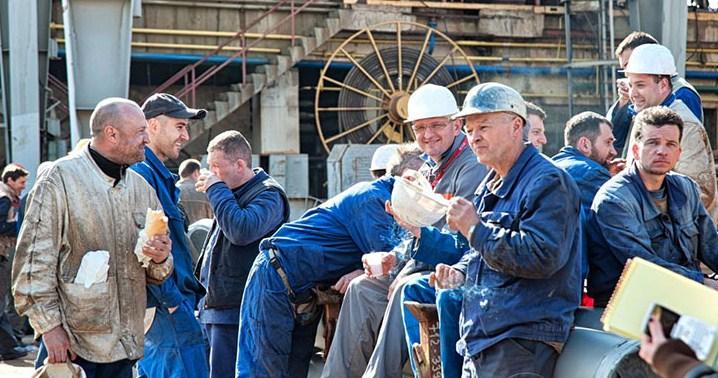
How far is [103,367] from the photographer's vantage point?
18.5 ft

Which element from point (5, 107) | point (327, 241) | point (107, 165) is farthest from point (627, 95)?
point (5, 107)

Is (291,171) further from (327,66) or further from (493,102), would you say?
(493,102)

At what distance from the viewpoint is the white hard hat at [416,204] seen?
17.4 feet

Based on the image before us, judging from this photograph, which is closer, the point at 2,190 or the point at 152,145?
the point at 152,145

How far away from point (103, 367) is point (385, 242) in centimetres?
174

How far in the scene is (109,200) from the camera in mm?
5691

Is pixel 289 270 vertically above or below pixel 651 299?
below

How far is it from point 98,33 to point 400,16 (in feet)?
28.2

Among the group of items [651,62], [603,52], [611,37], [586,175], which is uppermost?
[611,37]

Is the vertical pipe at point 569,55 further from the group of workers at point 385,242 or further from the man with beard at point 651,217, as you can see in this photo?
the man with beard at point 651,217

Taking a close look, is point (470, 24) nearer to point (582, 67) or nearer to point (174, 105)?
point (582, 67)

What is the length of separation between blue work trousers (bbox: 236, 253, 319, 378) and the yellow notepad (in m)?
3.78

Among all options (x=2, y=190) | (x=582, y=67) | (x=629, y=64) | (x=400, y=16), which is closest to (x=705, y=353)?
(x=629, y=64)

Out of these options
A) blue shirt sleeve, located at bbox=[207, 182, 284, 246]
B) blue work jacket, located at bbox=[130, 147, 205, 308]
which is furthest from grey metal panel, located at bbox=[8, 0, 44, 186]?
blue work jacket, located at bbox=[130, 147, 205, 308]
